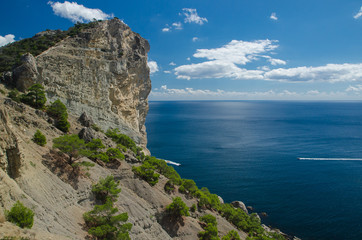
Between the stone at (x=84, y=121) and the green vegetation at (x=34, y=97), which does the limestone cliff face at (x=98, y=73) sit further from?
the green vegetation at (x=34, y=97)

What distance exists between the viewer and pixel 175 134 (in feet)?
396

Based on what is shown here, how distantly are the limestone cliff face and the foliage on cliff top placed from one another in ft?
9.79

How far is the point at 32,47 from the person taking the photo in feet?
168

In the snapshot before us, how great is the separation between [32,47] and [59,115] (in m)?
27.3

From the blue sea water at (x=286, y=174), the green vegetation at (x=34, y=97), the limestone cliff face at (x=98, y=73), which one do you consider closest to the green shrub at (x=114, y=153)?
the green vegetation at (x=34, y=97)

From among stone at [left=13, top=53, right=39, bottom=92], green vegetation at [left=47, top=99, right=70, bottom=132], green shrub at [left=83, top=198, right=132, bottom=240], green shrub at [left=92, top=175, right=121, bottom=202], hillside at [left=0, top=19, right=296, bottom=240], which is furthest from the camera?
stone at [left=13, top=53, right=39, bottom=92]

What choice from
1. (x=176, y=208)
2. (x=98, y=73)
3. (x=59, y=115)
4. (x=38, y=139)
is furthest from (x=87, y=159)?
(x=98, y=73)

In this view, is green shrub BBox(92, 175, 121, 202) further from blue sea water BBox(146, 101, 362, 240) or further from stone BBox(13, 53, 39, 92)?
blue sea water BBox(146, 101, 362, 240)

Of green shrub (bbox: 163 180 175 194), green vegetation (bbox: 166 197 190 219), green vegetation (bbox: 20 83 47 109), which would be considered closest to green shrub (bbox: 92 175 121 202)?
green vegetation (bbox: 166 197 190 219)

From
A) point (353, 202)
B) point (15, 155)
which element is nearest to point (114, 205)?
point (15, 155)

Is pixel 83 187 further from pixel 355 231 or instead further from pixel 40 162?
pixel 355 231

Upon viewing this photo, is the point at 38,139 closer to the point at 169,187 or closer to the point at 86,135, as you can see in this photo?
the point at 86,135

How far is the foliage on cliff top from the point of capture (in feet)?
143

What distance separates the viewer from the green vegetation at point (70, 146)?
25.2m
